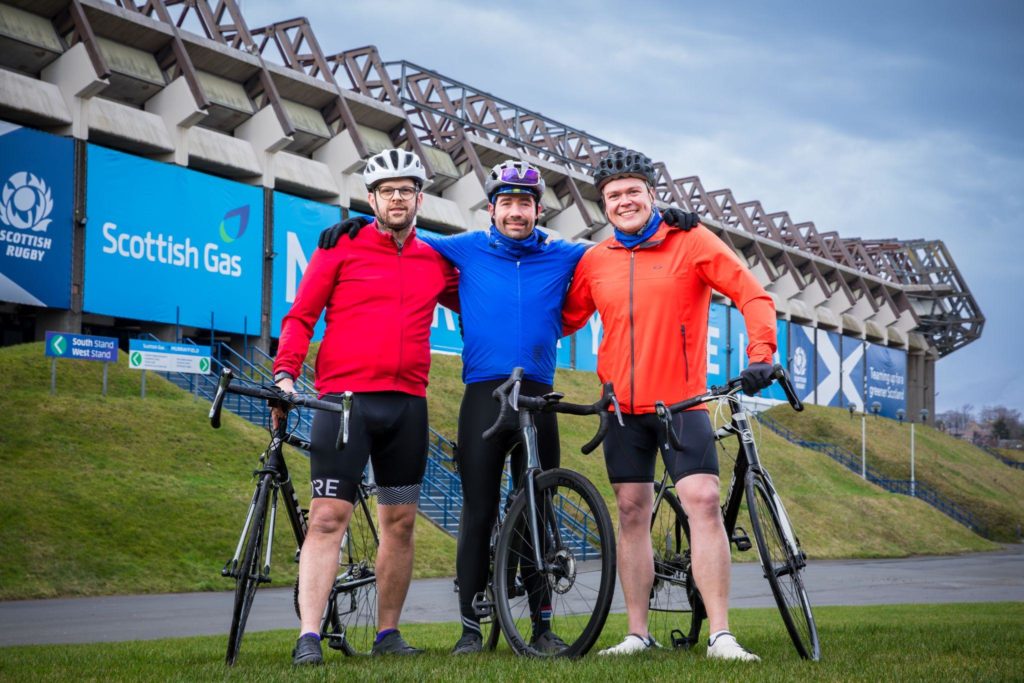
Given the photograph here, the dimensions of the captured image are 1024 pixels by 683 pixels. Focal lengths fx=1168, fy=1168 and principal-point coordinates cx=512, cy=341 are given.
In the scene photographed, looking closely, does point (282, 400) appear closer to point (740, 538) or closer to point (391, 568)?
point (391, 568)

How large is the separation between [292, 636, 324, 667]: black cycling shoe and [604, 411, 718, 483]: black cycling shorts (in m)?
1.63

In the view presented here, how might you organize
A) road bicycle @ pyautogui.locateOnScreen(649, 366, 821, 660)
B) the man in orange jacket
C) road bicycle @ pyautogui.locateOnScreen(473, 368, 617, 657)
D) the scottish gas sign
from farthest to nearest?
the scottish gas sign
the man in orange jacket
road bicycle @ pyautogui.locateOnScreen(649, 366, 821, 660)
road bicycle @ pyautogui.locateOnScreen(473, 368, 617, 657)

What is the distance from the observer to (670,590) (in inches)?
254

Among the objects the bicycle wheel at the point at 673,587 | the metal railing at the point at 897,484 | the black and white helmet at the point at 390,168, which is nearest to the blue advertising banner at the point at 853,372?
the metal railing at the point at 897,484

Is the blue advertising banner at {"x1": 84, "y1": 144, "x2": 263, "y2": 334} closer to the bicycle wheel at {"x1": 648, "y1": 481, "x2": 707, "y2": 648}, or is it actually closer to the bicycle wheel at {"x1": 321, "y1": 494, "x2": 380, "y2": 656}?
the bicycle wheel at {"x1": 321, "y1": 494, "x2": 380, "y2": 656}

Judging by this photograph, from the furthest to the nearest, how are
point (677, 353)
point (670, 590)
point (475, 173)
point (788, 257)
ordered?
point (788, 257), point (475, 173), point (670, 590), point (677, 353)

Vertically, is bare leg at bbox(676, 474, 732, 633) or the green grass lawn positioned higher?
bare leg at bbox(676, 474, 732, 633)

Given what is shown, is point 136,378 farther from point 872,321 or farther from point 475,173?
point 872,321

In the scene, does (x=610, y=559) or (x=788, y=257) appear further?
(x=788, y=257)

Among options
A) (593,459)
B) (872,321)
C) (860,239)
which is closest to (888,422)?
(872,321)

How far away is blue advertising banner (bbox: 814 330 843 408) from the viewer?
7450cm

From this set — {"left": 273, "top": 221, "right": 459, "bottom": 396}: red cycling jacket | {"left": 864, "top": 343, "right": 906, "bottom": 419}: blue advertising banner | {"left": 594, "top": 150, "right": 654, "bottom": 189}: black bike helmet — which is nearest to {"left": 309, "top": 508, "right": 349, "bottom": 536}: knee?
{"left": 273, "top": 221, "right": 459, "bottom": 396}: red cycling jacket

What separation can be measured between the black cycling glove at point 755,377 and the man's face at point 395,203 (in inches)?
75.0

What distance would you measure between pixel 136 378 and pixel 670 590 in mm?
23309
